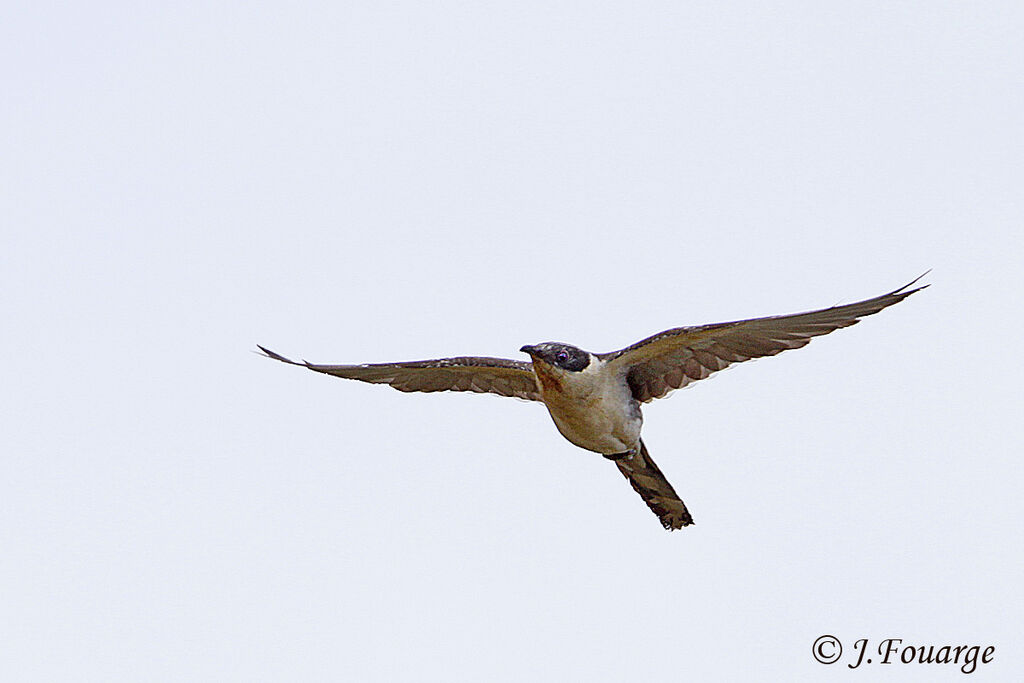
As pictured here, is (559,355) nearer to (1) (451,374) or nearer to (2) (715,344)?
(2) (715,344)

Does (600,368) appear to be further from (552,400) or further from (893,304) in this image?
(893,304)

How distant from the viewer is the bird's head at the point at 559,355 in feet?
40.3

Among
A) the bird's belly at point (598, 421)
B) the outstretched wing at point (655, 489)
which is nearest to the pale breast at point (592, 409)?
the bird's belly at point (598, 421)

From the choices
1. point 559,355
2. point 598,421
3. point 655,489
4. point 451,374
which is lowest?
point 655,489

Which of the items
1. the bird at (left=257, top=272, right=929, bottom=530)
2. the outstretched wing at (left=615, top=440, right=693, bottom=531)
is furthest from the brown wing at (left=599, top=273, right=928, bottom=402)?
the outstretched wing at (left=615, top=440, right=693, bottom=531)

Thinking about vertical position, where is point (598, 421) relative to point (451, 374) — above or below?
below

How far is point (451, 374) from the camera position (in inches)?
548

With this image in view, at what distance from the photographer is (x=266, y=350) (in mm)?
14109

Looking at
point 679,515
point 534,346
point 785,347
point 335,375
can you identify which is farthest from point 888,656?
point 335,375

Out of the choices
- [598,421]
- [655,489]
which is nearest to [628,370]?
[598,421]

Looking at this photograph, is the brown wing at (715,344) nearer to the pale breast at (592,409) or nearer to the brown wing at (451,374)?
the pale breast at (592,409)

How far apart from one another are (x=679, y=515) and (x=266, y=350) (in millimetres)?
4096

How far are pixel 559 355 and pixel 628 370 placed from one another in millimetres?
820

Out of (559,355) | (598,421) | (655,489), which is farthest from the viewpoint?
(655,489)
